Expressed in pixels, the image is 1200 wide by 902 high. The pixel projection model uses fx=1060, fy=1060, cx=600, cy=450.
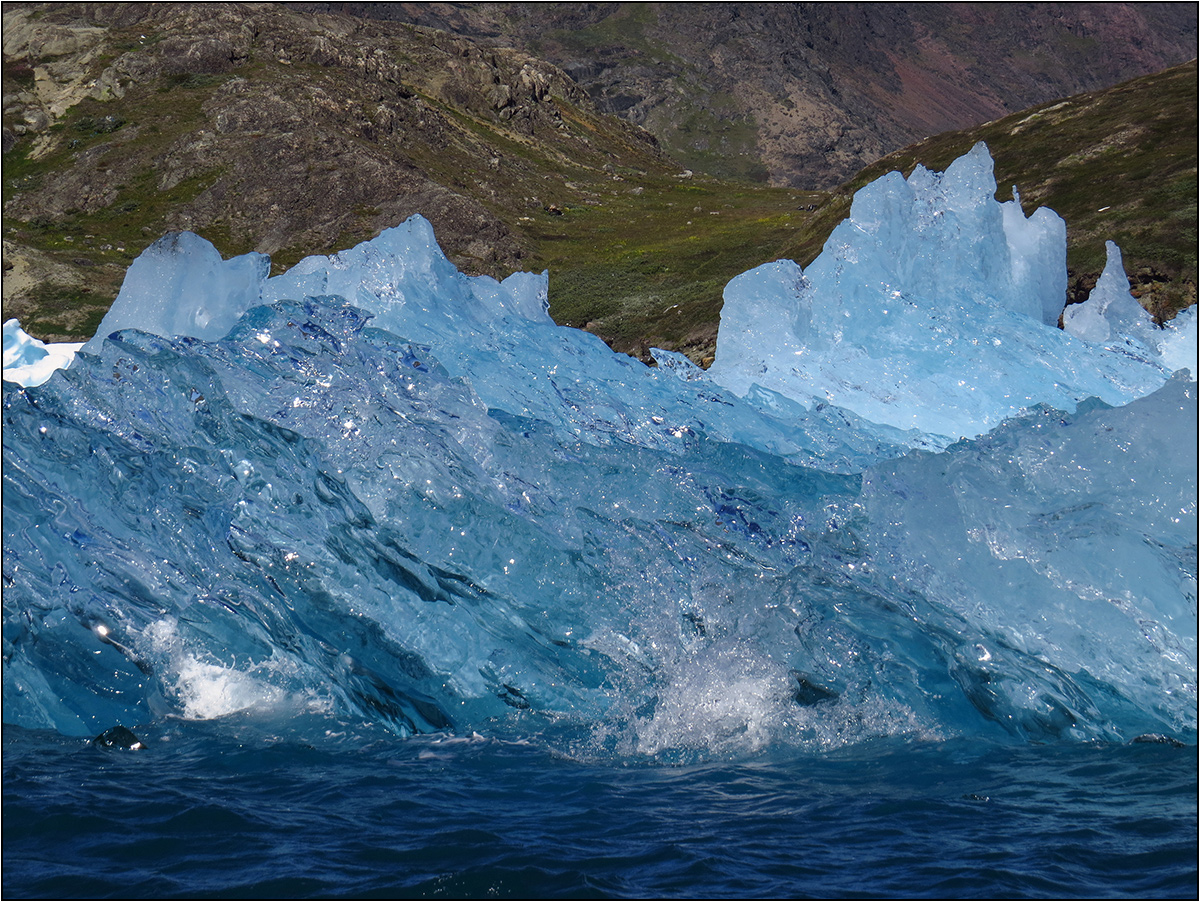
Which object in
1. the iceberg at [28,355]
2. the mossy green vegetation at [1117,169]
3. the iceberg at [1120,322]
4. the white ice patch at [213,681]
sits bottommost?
the white ice patch at [213,681]

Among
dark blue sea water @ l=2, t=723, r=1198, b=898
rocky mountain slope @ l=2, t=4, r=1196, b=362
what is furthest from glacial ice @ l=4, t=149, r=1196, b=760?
rocky mountain slope @ l=2, t=4, r=1196, b=362

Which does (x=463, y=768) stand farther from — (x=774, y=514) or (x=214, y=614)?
(x=774, y=514)

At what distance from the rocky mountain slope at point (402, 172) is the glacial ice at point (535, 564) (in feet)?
88.4

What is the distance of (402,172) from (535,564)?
67284 mm

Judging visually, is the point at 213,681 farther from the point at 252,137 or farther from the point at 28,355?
the point at 252,137

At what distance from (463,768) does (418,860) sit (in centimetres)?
258

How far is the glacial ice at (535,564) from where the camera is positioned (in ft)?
39.7

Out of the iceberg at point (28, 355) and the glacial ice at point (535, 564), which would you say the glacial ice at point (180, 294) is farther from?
the iceberg at point (28, 355)

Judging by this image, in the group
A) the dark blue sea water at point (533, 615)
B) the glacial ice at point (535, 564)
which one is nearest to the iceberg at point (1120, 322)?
the dark blue sea water at point (533, 615)

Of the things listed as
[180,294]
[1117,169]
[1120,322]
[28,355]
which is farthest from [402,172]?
[180,294]

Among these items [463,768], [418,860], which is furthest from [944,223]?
[418,860]

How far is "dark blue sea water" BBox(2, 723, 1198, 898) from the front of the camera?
829cm

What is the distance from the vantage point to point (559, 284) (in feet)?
218

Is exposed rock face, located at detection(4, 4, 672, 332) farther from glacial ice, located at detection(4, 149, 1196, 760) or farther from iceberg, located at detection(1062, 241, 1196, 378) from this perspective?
glacial ice, located at detection(4, 149, 1196, 760)
